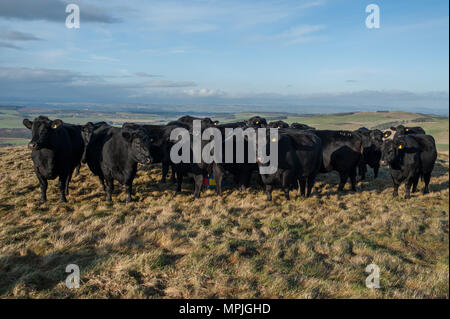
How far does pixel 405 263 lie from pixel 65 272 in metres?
5.60

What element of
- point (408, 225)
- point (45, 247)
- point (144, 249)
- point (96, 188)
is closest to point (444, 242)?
point (408, 225)

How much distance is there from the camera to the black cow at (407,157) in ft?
30.8

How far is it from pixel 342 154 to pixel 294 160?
2.39 metres

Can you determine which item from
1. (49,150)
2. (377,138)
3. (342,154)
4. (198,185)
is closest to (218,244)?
(198,185)

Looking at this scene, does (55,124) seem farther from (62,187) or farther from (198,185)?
(198,185)

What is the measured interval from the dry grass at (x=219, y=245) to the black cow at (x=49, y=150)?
78 cm

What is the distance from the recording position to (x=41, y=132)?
7301 millimetres

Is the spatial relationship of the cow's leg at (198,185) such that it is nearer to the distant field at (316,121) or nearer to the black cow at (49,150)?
the black cow at (49,150)

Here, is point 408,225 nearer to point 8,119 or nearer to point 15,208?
point 15,208

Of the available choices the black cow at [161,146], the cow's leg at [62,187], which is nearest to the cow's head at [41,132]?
the cow's leg at [62,187]

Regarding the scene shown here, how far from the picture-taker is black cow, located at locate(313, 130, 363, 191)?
1029 centimetres

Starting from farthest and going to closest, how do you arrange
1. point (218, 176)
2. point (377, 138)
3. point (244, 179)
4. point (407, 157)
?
1. point (377, 138)
2. point (244, 179)
3. point (407, 157)
4. point (218, 176)

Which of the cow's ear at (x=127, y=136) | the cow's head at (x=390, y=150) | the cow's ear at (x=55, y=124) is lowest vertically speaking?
the cow's head at (x=390, y=150)

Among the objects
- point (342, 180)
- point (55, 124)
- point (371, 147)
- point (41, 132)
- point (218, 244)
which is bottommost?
point (218, 244)
